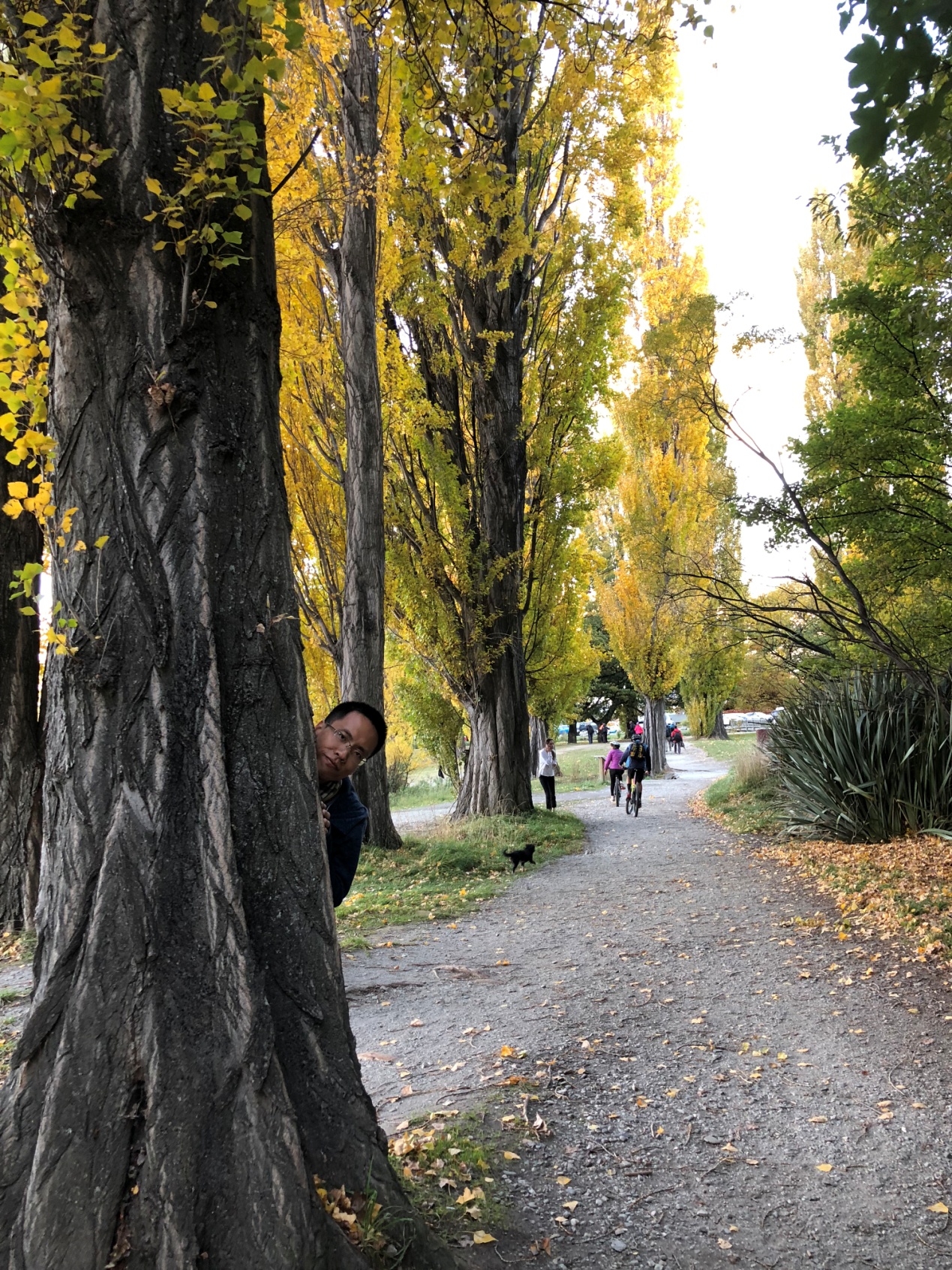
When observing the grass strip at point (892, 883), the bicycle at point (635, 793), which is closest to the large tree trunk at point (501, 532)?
the bicycle at point (635, 793)

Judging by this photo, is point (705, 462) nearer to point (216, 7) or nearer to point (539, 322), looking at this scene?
point (539, 322)

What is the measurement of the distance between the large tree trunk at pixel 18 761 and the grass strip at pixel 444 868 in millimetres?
2647

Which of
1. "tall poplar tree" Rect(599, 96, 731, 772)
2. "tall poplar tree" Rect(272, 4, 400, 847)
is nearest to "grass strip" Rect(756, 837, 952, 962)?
"tall poplar tree" Rect(272, 4, 400, 847)

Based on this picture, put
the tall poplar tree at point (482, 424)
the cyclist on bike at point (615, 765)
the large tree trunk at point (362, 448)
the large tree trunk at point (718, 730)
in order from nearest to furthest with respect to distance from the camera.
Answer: the large tree trunk at point (362, 448) → the tall poplar tree at point (482, 424) → the cyclist on bike at point (615, 765) → the large tree trunk at point (718, 730)

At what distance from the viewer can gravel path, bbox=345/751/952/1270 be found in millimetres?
2713

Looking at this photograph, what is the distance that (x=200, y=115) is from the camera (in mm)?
2102

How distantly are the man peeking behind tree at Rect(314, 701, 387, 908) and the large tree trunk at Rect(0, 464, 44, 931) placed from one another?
4789mm

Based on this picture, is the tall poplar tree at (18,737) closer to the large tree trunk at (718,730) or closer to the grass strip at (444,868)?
the grass strip at (444,868)

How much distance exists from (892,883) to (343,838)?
615cm

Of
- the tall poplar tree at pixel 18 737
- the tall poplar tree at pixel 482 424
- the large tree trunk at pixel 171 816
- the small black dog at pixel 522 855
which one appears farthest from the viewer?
the tall poplar tree at pixel 482 424

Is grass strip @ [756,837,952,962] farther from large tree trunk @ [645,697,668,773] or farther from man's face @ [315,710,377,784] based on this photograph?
large tree trunk @ [645,697,668,773]

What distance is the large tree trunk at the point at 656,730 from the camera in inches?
1006

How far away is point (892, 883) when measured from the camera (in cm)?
715

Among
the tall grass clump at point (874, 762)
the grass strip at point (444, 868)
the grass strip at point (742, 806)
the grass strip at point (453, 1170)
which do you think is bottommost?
the grass strip at point (742, 806)
